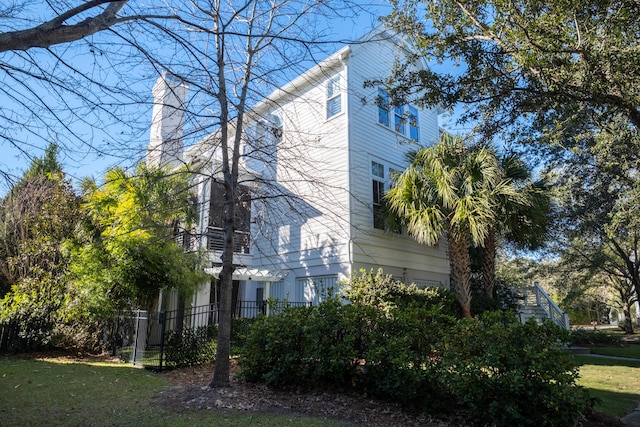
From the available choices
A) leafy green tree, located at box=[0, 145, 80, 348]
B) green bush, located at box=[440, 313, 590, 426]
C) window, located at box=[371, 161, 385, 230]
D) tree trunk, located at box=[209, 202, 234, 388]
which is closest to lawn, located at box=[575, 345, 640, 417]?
green bush, located at box=[440, 313, 590, 426]

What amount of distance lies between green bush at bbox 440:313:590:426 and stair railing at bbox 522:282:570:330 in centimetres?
1188

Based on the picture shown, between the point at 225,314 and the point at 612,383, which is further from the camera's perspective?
the point at 612,383

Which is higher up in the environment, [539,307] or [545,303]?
[545,303]

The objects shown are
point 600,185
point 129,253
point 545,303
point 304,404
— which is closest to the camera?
point 304,404

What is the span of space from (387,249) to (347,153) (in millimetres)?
3528

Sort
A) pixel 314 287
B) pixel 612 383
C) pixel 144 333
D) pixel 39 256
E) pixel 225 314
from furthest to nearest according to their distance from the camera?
pixel 314 287 < pixel 39 256 < pixel 144 333 < pixel 612 383 < pixel 225 314

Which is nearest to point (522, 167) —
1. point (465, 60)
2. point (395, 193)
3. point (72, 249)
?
point (395, 193)

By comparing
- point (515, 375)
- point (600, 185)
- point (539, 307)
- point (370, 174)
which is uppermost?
point (370, 174)

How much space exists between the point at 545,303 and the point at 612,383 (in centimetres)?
923

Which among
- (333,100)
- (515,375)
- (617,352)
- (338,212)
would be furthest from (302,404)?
(617,352)

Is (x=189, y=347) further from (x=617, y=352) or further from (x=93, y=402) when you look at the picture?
(x=617, y=352)

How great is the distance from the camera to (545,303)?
660 inches

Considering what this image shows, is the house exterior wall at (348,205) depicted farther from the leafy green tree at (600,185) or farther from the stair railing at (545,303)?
the leafy green tree at (600,185)

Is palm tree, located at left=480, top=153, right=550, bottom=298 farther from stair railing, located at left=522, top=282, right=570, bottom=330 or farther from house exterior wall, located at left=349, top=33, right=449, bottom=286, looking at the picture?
stair railing, located at left=522, top=282, right=570, bottom=330
